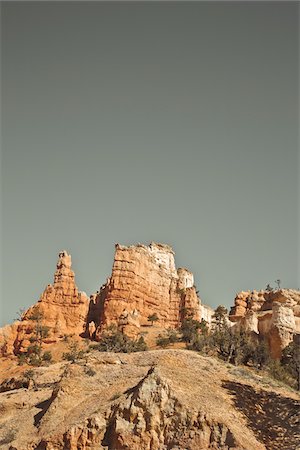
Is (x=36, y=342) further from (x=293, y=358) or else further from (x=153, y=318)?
(x=293, y=358)

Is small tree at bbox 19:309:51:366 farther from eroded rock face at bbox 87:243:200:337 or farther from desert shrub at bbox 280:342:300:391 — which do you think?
desert shrub at bbox 280:342:300:391

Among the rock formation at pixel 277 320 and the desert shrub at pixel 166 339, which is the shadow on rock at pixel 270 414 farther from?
the desert shrub at pixel 166 339

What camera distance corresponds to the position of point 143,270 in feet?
212

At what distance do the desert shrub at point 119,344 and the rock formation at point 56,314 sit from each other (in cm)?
738

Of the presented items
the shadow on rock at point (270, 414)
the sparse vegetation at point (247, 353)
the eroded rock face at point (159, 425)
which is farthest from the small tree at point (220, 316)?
the eroded rock face at point (159, 425)

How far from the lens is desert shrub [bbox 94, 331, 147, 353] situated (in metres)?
44.1

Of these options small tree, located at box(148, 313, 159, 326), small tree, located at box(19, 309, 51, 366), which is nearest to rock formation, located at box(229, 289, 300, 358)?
small tree, located at box(148, 313, 159, 326)

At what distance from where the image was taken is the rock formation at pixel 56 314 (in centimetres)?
5680

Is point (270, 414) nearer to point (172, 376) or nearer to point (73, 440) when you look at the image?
point (172, 376)

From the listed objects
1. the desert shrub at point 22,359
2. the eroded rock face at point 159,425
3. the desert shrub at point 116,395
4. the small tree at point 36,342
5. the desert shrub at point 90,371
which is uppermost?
the small tree at point 36,342

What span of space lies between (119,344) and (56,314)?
15109mm

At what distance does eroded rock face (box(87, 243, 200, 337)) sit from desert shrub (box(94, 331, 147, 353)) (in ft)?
12.1

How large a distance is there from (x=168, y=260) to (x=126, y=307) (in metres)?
22.3

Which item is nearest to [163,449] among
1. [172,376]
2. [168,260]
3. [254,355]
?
[172,376]
